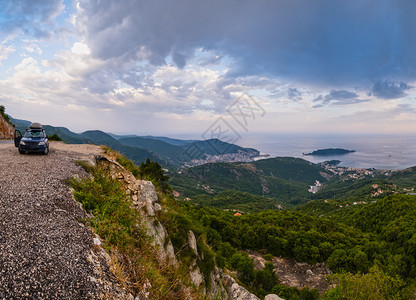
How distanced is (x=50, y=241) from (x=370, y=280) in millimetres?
21809

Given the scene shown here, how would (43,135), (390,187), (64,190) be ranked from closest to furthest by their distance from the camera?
(64,190)
(43,135)
(390,187)

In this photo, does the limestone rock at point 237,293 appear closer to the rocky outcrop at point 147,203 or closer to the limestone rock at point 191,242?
the limestone rock at point 191,242

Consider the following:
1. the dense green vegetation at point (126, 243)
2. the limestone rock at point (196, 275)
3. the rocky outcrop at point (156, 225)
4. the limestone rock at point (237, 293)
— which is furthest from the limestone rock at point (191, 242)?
the limestone rock at point (237, 293)

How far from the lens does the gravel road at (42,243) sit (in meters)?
3.05

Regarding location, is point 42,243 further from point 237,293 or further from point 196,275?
point 237,293

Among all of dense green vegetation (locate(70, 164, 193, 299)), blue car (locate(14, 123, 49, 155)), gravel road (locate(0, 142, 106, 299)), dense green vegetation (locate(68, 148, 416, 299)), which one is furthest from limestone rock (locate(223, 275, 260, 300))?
blue car (locate(14, 123, 49, 155))

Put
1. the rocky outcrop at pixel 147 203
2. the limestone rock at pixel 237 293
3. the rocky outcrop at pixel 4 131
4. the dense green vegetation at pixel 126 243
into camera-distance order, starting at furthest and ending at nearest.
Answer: the rocky outcrop at pixel 4 131 → the limestone rock at pixel 237 293 → the rocky outcrop at pixel 147 203 → the dense green vegetation at pixel 126 243

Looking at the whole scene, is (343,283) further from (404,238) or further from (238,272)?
(404,238)

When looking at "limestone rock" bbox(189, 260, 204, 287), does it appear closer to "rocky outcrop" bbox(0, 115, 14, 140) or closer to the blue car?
the blue car

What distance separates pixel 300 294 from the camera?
17.4 meters

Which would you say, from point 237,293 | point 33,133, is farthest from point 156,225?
point 33,133

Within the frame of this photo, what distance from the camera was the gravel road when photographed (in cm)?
305

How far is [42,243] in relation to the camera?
3900 mm

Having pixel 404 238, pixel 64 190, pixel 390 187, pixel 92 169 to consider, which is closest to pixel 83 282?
pixel 64 190
